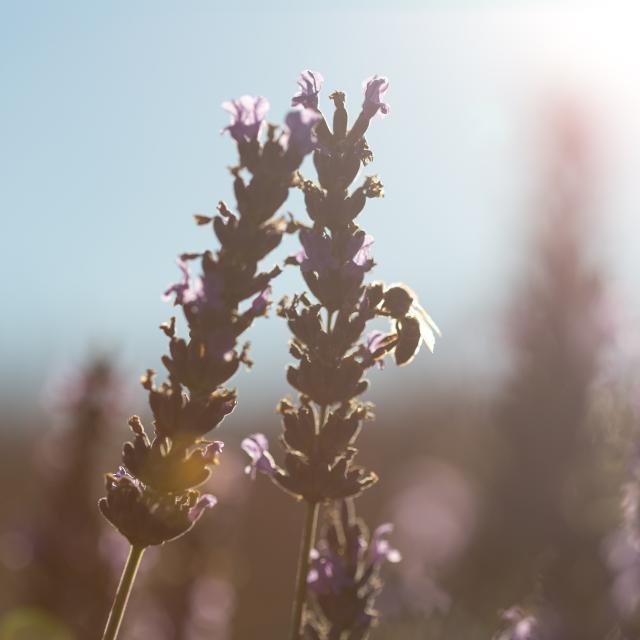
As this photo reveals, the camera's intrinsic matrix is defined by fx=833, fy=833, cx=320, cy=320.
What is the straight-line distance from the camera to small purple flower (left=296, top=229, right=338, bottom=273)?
3.02 metres

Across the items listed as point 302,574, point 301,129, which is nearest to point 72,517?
point 302,574

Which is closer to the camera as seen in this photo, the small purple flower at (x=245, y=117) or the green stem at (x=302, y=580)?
the green stem at (x=302, y=580)

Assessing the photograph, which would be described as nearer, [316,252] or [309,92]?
[316,252]

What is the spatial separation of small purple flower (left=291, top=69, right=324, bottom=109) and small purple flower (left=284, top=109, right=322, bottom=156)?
0.49m

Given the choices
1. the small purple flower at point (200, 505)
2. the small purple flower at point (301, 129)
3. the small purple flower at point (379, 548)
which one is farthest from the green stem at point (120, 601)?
the small purple flower at point (301, 129)

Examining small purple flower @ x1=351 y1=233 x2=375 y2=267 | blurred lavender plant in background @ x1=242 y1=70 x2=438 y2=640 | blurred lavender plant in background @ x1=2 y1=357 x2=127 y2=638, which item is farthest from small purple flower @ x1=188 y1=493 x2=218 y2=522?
blurred lavender plant in background @ x1=2 y1=357 x2=127 y2=638

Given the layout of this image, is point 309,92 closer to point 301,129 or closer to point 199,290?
point 301,129

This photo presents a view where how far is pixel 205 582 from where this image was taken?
32.8 feet

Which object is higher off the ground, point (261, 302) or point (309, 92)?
point (309, 92)

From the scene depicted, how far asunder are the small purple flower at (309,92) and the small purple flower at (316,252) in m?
0.63

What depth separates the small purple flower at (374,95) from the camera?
3.52 metres

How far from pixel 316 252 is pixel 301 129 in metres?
0.44

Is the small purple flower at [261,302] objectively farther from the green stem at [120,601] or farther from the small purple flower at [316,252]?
the green stem at [120,601]

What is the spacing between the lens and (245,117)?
3053mm
